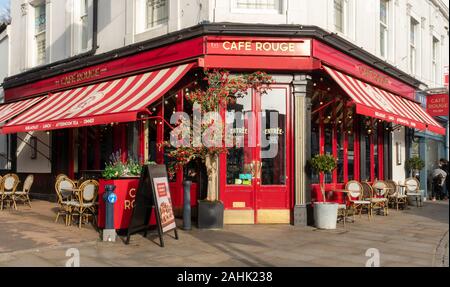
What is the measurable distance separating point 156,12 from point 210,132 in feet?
15.0

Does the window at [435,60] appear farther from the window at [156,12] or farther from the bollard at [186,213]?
the bollard at [186,213]

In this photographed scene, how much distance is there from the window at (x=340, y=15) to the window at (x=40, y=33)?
33.6ft

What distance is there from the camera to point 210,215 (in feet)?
30.2

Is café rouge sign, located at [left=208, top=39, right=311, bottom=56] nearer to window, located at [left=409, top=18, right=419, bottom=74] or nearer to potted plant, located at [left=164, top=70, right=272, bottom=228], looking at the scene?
potted plant, located at [left=164, top=70, right=272, bottom=228]

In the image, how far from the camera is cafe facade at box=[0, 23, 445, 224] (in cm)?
1014

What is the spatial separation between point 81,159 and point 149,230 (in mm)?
6742

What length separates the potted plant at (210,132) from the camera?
923 cm

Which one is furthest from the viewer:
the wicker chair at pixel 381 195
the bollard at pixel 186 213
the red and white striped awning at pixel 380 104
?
the wicker chair at pixel 381 195

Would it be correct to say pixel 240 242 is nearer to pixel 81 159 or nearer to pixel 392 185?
pixel 392 185

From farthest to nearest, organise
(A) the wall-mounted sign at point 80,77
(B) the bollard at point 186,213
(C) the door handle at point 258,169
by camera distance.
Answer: (A) the wall-mounted sign at point 80,77, (C) the door handle at point 258,169, (B) the bollard at point 186,213

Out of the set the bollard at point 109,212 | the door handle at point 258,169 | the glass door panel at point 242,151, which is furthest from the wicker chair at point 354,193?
the bollard at point 109,212

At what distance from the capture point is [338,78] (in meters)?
10.6

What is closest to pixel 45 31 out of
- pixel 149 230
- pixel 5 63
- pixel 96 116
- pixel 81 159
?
pixel 5 63

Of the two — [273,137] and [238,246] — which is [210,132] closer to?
[273,137]
